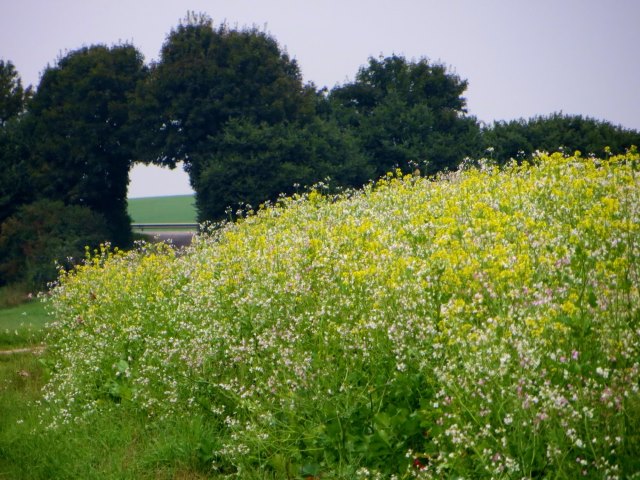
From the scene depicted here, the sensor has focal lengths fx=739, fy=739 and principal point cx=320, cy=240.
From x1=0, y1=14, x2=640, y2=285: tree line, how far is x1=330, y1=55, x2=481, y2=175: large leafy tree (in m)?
0.11

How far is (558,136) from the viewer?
124ft

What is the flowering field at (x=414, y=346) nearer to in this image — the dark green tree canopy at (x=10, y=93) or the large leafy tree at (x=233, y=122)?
the large leafy tree at (x=233, y=122)

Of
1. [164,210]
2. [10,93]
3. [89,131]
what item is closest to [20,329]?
[89,131]

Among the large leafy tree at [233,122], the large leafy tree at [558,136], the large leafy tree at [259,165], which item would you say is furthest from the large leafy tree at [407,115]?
the large leafy tree at [259,165]

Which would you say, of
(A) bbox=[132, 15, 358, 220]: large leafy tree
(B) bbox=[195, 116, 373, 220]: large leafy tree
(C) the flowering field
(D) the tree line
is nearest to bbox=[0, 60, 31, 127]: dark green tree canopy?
(D) the tree line

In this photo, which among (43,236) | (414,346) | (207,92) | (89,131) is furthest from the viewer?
(89,131)

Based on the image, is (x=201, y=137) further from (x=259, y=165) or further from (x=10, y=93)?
(x=10, y=93)

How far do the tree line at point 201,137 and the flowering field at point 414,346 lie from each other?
2411 centimetres

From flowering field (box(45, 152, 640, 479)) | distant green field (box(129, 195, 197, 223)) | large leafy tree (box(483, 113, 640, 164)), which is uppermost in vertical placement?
large leafy tree (box(483, 113, 640, 164))

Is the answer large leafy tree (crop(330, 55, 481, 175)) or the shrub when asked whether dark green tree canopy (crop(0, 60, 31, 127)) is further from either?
large leafy tree (crop(330, 55, 481, 175))

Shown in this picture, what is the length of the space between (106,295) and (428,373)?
7.64 m

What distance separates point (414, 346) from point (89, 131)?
3656cm

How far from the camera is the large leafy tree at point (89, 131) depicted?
129 ft

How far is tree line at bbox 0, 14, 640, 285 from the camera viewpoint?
114ft
